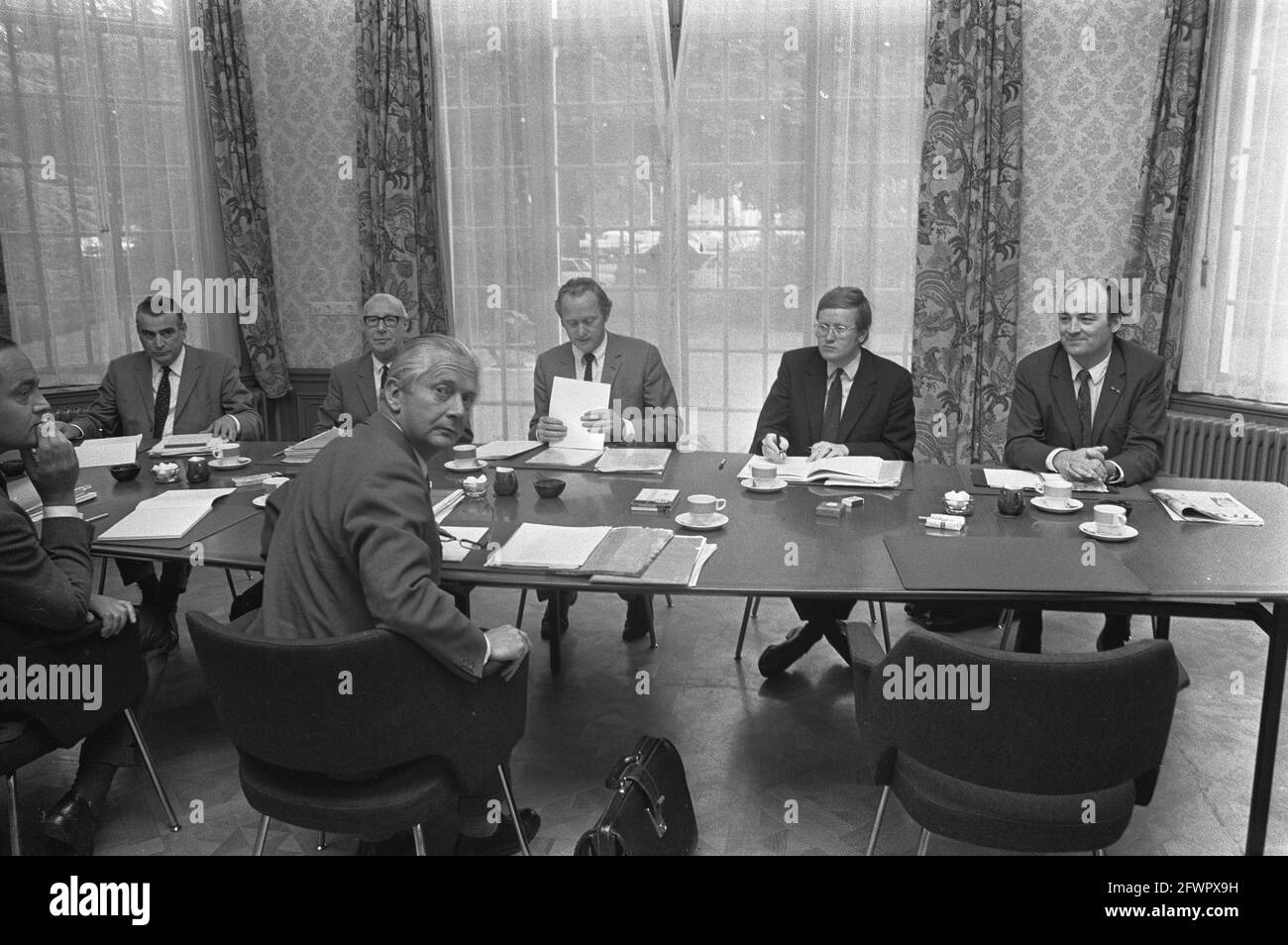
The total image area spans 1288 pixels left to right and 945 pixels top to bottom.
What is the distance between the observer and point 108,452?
3607mm

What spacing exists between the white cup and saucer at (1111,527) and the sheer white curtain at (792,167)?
2.68m

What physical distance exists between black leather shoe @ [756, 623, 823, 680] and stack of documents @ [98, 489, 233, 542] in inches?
75.2

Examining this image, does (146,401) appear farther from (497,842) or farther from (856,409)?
(856,409)

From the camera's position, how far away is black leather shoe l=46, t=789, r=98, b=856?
8.16ft

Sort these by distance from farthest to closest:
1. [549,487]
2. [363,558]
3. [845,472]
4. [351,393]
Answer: [351,393] → [845,472] → [549,487] → [363,558]

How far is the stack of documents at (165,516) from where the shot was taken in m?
2.67

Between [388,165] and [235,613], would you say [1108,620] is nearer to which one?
[235,613]

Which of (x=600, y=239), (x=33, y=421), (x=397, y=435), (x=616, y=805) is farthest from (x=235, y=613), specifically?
(x=600, y=239)

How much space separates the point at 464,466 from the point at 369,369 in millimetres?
1149

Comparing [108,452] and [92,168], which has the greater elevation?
[92,168]

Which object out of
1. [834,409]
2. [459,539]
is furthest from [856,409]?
[459,539]

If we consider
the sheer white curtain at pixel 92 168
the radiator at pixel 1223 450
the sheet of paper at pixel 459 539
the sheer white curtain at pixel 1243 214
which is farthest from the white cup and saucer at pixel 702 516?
the sheer white curtain at pixel 92 168

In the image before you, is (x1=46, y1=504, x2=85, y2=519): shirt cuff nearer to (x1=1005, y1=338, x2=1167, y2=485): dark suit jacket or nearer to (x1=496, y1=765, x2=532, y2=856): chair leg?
(x1=496, y1=765, x2=532, y2=856): chair leg

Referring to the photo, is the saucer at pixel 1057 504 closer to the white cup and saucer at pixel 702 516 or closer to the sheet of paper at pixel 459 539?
the white cup and saucer at pixel 702 516
